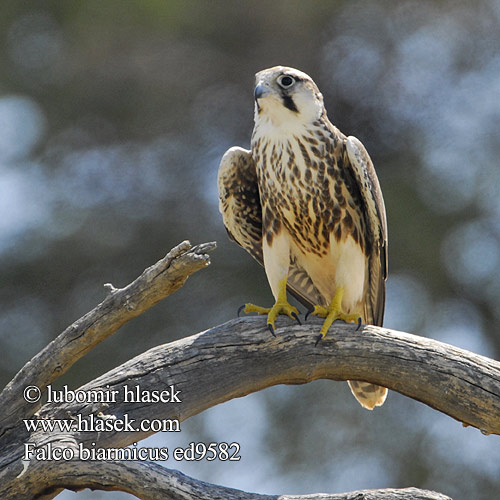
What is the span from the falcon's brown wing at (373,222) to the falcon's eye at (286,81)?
33 cm

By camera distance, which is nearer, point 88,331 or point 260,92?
point 88,331

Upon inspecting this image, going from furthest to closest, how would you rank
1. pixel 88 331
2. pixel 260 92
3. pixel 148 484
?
pixel 260 92 < pixel 88 331 < pixel 148 484

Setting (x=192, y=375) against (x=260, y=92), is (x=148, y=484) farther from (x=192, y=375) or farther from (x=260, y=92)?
(x=260, y=92)

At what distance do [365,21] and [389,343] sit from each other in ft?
16.0

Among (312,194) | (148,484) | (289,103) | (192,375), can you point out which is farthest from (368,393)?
(148,484)

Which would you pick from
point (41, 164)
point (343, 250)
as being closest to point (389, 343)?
point (343, 250)

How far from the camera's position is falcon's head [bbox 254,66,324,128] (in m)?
3.75

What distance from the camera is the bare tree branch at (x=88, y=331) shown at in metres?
2.90

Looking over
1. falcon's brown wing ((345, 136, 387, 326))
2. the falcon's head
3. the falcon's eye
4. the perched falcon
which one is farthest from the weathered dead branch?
the falcon's eye

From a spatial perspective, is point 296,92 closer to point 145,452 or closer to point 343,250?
point 343,250

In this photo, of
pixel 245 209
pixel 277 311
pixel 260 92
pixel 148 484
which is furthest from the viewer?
pixel 245 209

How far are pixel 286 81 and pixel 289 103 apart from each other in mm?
99

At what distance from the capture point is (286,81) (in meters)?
3.79

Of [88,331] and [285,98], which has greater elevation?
[285,98]
